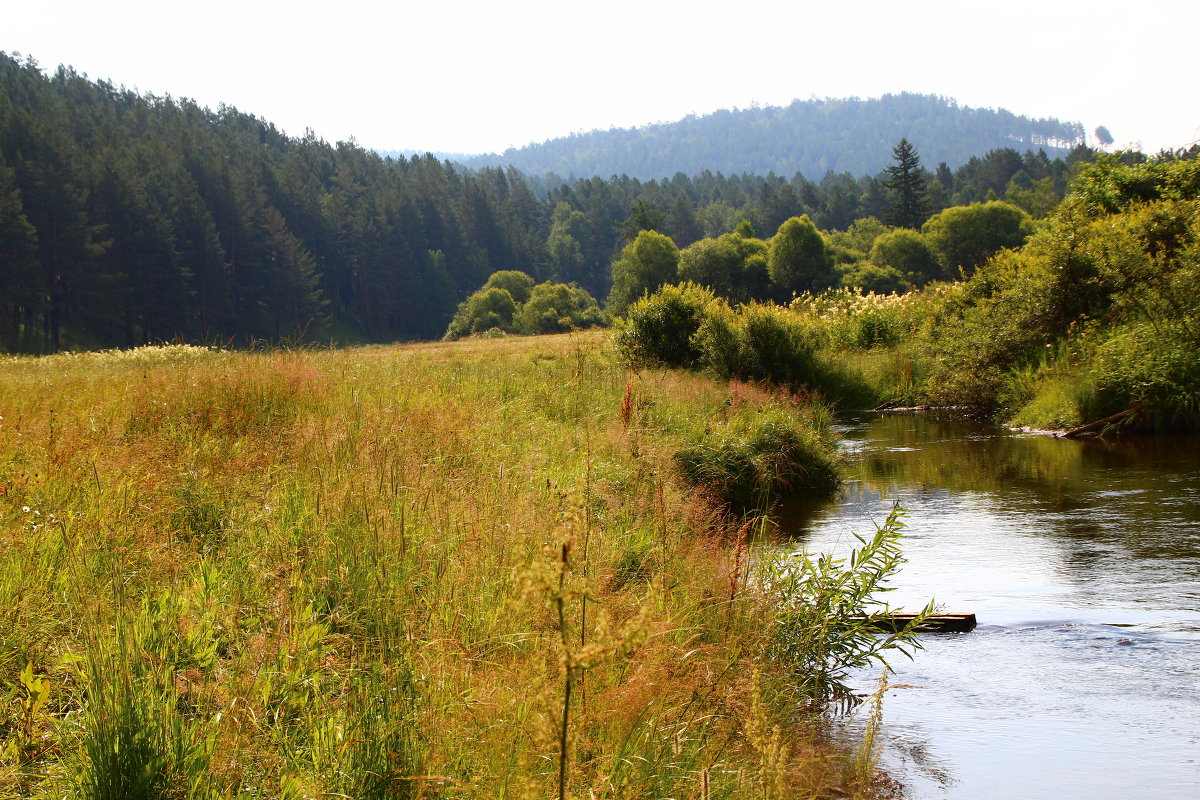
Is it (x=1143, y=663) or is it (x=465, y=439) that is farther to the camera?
(x=465, y=439)

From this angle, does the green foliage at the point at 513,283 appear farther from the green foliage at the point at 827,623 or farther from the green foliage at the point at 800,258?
the green foliage at the point at 827,623

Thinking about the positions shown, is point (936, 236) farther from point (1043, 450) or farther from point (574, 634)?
point (574, 634)

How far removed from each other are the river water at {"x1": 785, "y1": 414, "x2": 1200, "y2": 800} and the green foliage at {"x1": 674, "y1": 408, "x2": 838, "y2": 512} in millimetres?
741

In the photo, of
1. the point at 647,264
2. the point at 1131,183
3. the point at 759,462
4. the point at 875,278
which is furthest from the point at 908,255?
the point at 759,462

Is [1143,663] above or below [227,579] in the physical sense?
below

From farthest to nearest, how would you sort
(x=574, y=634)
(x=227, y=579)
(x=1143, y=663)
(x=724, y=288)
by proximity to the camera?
(x=724, y=288) → (x=1143, y=663) → (x=227, y=579) → (x=574, y=634)

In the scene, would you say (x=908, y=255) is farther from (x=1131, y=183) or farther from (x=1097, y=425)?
(x=1097, y=425)

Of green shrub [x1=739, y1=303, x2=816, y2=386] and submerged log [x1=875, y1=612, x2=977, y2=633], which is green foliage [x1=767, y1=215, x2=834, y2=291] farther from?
submerged log [x1=875, y1=612, x2=977, y2=633]

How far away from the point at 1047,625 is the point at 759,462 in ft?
19.6

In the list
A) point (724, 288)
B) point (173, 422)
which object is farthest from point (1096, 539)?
point (724, 288)

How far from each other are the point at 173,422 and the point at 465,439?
9.47 feet

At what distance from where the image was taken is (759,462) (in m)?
13.3

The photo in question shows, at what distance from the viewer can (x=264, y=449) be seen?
7895mm

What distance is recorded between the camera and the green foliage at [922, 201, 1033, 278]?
248 feet
